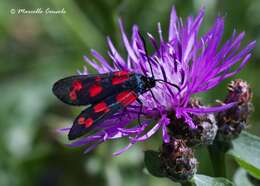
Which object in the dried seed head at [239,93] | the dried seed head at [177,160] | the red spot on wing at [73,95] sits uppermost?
the red spot on wing at [73,95]

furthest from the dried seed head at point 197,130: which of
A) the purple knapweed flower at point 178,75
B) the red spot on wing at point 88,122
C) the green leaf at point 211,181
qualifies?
the red spot on wing at point 88,122

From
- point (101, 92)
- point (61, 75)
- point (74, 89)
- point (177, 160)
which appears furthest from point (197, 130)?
point (61, 75)

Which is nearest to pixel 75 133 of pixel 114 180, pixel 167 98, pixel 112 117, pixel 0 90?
pixel 112 117

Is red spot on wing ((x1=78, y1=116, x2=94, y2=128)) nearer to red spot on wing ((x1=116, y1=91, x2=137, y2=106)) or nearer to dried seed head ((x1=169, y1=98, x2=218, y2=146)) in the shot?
red spot on wing ((x1=116, y1=91, x2=137, y2=106))

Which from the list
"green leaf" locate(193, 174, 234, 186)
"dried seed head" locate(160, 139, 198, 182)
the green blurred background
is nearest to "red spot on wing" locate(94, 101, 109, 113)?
"dried seed head" locate(160, 139, 198, 182)

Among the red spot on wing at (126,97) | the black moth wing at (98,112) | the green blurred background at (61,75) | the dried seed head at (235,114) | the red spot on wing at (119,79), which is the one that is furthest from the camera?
the green blurred background at (61,75)

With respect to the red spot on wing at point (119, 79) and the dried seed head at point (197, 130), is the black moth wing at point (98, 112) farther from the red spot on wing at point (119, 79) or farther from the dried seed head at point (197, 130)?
the dried seed head at point (197, 130)

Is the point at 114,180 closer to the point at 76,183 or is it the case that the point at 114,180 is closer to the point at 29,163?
the point at 76,183

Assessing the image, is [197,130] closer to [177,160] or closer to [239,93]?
[177,160]
